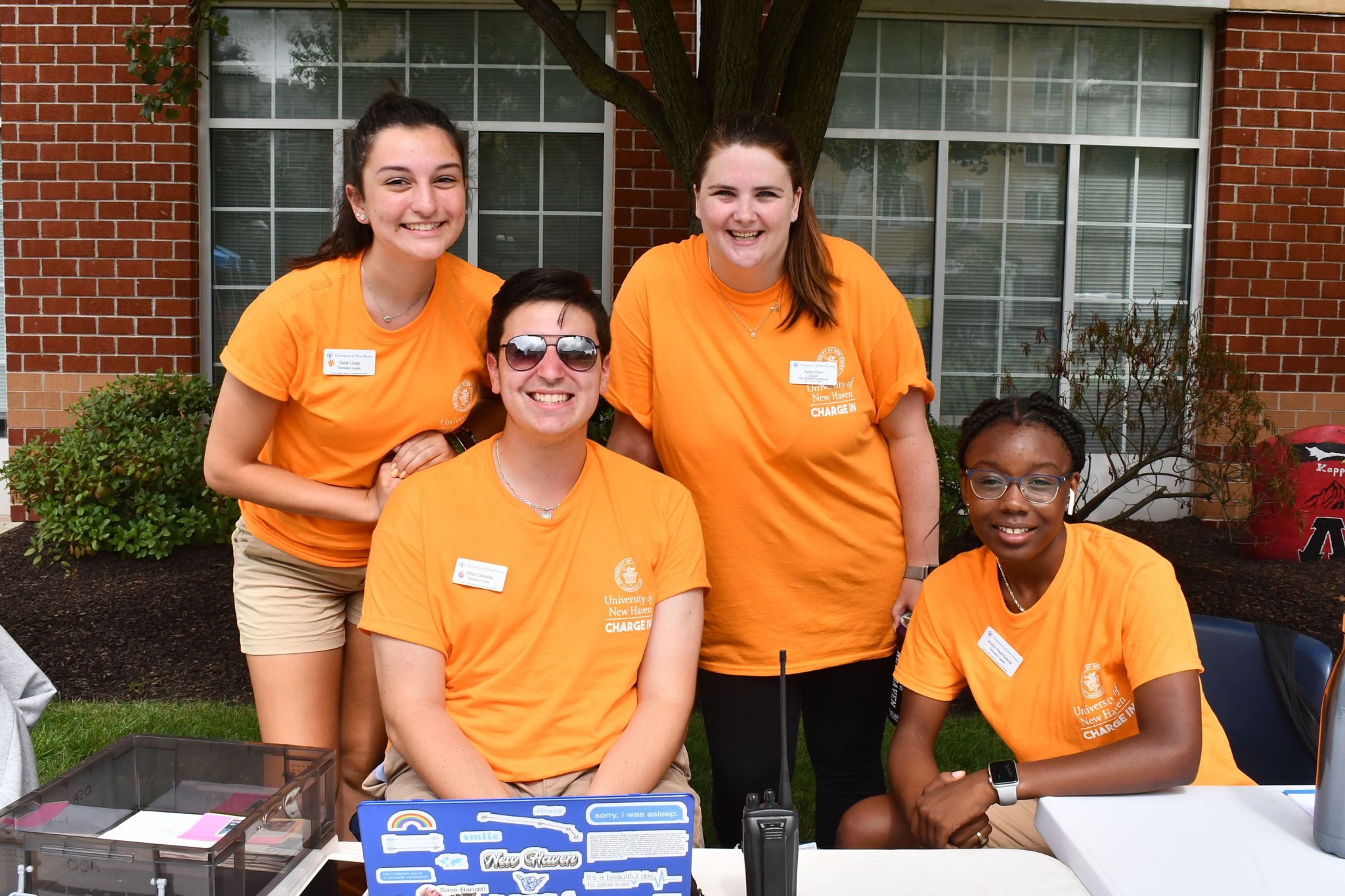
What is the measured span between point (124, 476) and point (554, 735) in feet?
15.4

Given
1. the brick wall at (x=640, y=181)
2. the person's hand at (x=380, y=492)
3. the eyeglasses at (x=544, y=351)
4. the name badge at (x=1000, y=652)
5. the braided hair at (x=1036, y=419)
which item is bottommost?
the name badge at (x=1000, y=652)

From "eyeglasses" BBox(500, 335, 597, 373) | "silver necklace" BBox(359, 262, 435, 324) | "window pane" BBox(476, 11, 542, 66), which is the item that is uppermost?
"window pane" BBox(476, 11, 542, 66)

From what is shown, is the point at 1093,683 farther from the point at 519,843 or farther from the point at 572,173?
the point at 572,173

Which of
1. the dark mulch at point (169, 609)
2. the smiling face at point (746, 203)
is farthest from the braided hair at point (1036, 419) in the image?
the dark mulch at point (169, 609)

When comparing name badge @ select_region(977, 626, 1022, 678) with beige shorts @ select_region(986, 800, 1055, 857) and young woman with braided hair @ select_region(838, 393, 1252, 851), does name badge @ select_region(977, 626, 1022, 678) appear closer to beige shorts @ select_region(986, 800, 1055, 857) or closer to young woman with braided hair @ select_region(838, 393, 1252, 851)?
young woman with braided hair @ select_region(838, 393, 1252, 851)

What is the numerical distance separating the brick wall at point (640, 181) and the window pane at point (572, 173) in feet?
0.88

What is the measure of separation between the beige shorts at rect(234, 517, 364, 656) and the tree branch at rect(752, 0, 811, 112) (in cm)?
271

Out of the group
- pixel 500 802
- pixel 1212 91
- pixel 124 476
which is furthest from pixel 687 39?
pixel 500 802

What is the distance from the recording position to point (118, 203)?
22.6 feet

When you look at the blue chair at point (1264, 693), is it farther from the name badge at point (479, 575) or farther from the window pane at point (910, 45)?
the window pane at point (910, 45)

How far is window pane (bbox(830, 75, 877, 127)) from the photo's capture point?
716cm

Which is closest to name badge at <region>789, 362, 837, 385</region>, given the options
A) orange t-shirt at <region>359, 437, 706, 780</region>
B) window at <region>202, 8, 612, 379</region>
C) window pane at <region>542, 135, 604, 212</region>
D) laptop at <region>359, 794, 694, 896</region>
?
orange t-shirt at <region>359, 437, 706, 780</region>

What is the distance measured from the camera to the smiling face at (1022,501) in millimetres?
2266

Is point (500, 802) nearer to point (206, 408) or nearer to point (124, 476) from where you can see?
point (124, 476)
